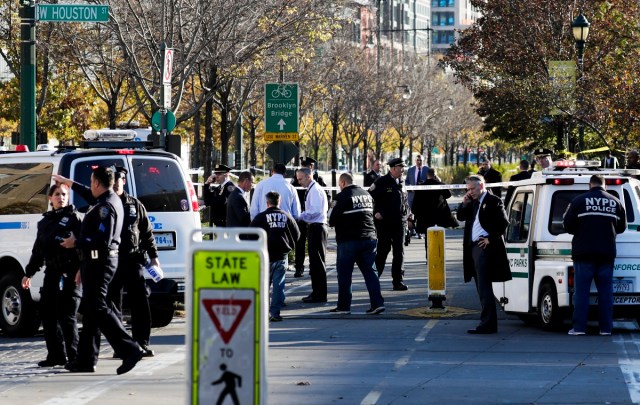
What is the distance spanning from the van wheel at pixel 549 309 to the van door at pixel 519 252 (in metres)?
0.21

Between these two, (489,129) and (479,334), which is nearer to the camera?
(479,334)

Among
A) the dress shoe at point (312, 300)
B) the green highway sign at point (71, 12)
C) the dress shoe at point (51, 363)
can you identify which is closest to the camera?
the dress shoe at point (51, 363)

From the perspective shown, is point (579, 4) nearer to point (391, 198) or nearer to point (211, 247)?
point (391, 198)

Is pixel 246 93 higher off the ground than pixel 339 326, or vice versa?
pixel 246 93

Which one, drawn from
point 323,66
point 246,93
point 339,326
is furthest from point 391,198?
point 323,66

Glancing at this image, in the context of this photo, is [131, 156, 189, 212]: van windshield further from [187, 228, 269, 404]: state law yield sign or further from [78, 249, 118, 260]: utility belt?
[187, 228, 269, 404]: state law yield sign

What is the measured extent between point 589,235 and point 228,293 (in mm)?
8445

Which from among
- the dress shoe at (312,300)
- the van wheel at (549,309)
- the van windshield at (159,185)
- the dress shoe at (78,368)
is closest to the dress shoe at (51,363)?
the dress shoe at (78,368)

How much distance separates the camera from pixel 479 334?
14875mm

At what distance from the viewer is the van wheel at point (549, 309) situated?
1491 centimetres

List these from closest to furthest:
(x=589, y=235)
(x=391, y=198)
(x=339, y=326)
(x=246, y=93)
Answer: (x=589, y=235) → (x=339, y=326) → (x=391, y=198) → (x=246, y=93)

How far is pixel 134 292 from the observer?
1281cm

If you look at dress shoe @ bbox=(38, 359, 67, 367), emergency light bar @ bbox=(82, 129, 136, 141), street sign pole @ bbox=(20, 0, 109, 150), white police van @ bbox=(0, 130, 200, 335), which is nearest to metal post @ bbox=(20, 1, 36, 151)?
street sign pole @ bbox=(20, 0, 109, 150)

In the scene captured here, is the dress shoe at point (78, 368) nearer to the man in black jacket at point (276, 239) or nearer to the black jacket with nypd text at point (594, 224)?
the man in black jacket at point (276, 239)
